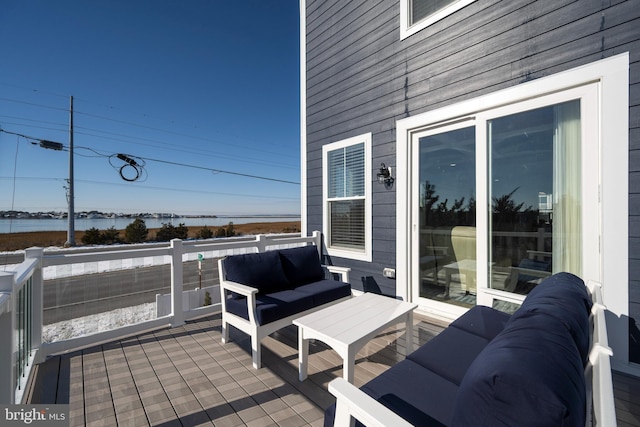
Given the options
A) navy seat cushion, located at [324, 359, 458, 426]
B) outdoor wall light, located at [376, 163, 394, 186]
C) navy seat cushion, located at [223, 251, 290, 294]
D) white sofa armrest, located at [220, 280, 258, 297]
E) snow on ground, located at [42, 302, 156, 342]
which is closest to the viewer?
navy seat cushion, located at [324, 359, 458, 426]

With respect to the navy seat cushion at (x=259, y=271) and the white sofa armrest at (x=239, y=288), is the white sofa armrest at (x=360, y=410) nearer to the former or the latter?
the white sofa armrest at (x=239, y=288)

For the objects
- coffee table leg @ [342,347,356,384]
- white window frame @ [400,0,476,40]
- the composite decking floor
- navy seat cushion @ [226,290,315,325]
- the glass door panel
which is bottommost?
the composite decking floor

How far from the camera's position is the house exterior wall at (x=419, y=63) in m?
2.07

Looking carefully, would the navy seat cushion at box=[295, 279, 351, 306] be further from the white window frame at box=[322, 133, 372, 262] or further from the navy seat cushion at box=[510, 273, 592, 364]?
the navy seat cushion at box=[510, 273, 592, 364]

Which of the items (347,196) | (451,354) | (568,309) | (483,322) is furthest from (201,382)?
(347,196)

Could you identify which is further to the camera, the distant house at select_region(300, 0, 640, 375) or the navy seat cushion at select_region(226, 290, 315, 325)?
the navy seat cushion at select_region(226, 290, 315, 325)

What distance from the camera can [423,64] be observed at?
10.5 ft

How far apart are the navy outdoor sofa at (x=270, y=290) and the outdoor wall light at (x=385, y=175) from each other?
4.23ft

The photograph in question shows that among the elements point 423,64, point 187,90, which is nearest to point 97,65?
point 187,90

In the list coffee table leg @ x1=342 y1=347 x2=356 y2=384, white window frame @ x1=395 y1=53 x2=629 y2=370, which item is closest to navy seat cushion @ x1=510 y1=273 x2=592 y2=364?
coffee table leg @ x1=342 y1=347 x2=356 y2=384

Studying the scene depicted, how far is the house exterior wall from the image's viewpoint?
2074mm

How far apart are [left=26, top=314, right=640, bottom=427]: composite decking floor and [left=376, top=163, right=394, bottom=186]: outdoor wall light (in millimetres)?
1849

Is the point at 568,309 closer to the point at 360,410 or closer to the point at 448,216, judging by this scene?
the point at 360,410

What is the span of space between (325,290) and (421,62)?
2.91 metres
